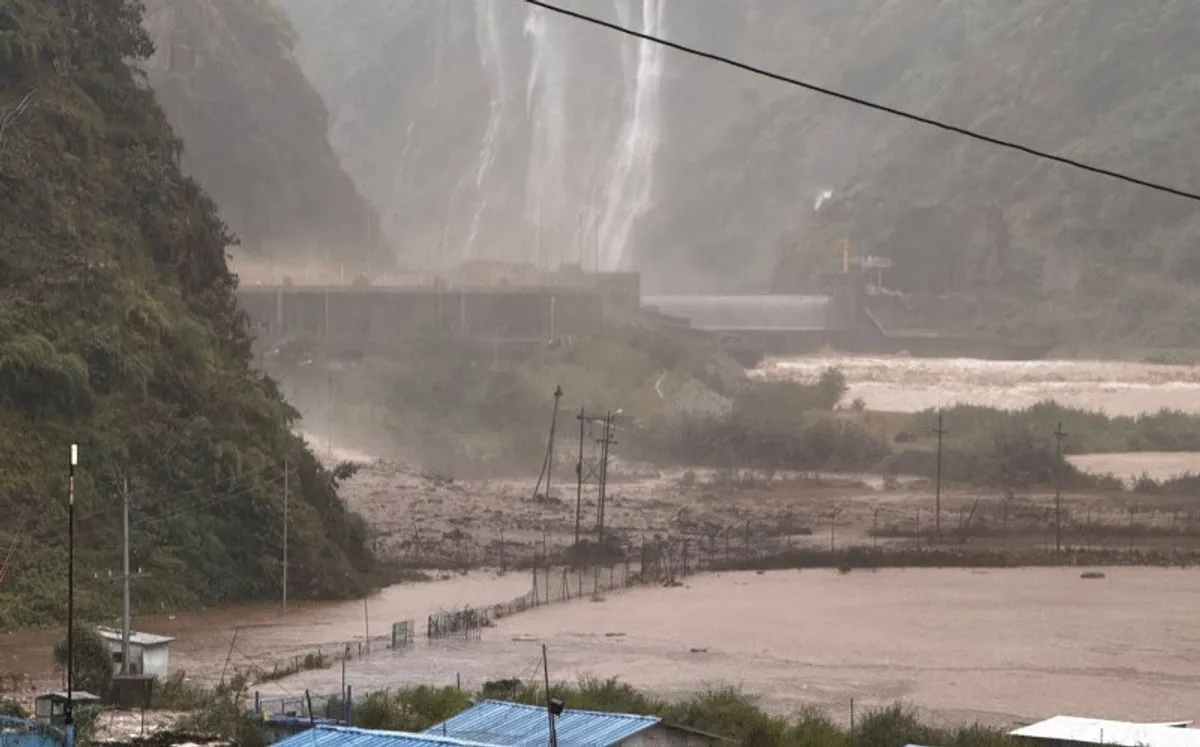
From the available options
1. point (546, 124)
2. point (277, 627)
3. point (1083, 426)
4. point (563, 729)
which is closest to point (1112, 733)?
point (563, 729)

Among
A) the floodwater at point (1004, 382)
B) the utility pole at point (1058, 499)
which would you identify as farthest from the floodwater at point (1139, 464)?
the floodwater at point (1004, 382)

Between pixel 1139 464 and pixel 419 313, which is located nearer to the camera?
pixel 1139 464

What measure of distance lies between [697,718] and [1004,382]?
51.6 m

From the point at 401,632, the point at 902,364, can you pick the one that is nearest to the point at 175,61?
the point at 902,364

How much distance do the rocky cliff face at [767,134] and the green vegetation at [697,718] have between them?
64475mm

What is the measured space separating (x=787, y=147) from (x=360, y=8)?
76.5ft

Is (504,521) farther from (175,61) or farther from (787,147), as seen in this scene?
(787,147)

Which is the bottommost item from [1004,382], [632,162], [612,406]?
[612,406]

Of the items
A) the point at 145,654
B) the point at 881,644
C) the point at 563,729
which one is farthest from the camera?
the point at 881,644

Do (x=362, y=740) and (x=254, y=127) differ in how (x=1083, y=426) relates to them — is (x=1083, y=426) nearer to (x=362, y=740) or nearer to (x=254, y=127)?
(x=254, y=127)

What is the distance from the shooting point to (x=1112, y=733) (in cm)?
2030

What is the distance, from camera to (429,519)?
45844 mm

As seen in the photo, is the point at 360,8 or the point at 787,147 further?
the point at 787,147

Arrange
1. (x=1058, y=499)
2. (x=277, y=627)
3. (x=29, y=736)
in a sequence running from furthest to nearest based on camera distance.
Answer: (x=1058, y=499)
(x=277, y=627)
(x=29, y=736)
